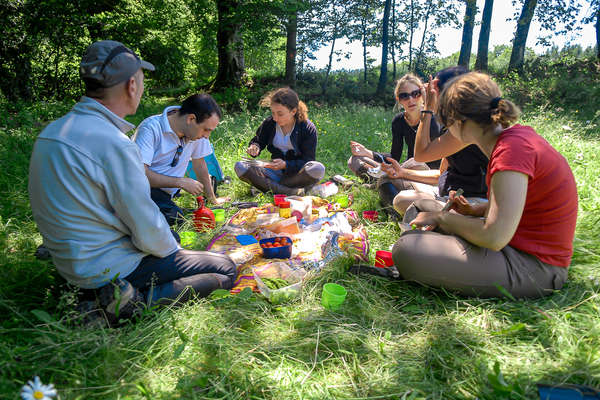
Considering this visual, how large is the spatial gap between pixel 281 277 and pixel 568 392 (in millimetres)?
1710

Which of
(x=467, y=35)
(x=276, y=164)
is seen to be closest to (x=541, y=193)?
(x=276, y=164)

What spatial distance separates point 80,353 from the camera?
1.63 meters

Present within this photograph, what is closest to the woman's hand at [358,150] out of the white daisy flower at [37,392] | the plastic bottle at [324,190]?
the plastic bottle at [324,190]

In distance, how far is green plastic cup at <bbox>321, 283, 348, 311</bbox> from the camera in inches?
85.7

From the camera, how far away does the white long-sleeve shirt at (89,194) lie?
1724mm

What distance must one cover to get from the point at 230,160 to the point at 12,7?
25.4 feet

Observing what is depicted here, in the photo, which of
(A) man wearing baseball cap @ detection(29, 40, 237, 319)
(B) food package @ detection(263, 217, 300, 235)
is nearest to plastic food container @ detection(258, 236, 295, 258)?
(B) food package @ detection(263, 217, 300, 235)

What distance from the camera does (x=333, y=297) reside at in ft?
7.13

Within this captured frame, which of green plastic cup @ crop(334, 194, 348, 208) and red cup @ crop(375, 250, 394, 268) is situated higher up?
green plastic cup @ crop(334, 194, 348, 208)

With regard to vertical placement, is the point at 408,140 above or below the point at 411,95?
below

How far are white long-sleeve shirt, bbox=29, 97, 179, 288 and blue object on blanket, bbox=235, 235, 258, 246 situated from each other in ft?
4.12

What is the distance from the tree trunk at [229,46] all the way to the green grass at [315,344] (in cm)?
921

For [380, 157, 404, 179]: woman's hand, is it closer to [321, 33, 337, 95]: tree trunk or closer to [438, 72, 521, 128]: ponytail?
[438, 72, 521, 128]: ponytail

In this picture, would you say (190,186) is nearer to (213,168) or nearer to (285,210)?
(285,210)
